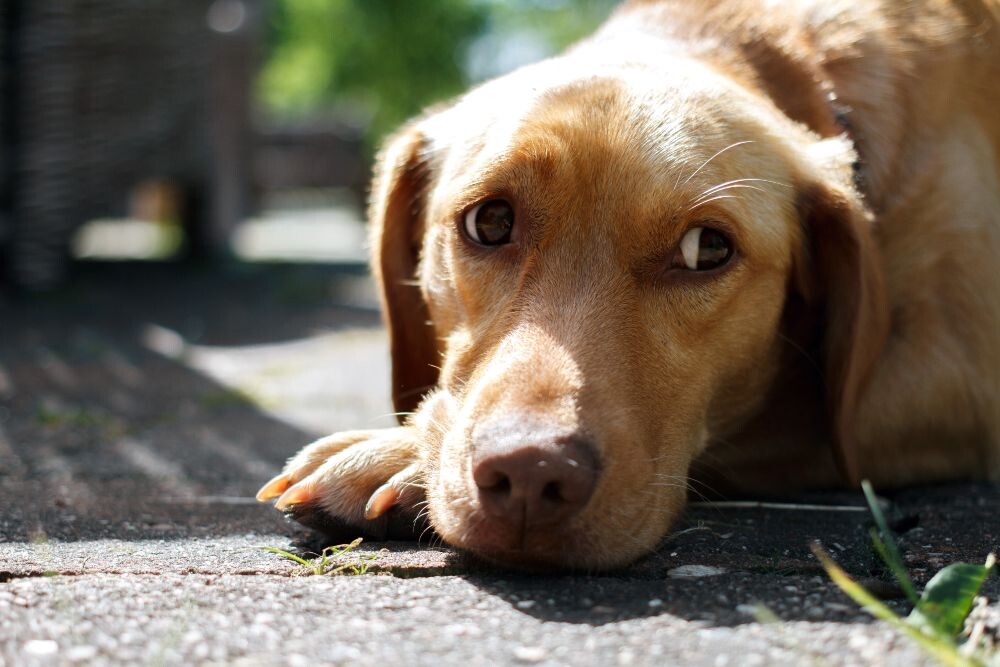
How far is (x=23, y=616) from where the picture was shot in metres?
1.83

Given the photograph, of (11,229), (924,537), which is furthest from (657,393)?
(11,229)

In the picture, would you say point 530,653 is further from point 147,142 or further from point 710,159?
point 147,142

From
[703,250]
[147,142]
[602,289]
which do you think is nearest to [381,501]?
[602,289]

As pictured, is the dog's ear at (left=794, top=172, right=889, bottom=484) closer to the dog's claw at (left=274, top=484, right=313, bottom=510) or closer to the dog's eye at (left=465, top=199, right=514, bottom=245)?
the dog's eye at (left=465, top=199, right=514, bottom=245)

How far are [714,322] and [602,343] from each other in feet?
1.40

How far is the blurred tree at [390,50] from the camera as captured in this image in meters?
26.1

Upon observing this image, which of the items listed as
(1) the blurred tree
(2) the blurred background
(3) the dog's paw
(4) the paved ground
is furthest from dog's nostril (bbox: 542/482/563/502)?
(1) the blurred tree

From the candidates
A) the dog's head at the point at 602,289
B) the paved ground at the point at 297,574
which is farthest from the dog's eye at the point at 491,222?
the paved ground at the point at 297,574

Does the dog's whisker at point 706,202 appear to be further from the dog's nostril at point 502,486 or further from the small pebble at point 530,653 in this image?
the small pebble at point 530,653

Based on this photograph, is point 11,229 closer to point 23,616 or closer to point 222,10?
point 222,10

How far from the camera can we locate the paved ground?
67.1 inches

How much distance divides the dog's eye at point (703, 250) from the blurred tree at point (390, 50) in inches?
808

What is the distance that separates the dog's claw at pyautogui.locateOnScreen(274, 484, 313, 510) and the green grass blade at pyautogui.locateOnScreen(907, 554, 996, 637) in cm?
131

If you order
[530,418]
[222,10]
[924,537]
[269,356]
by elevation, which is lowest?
[269,356]
